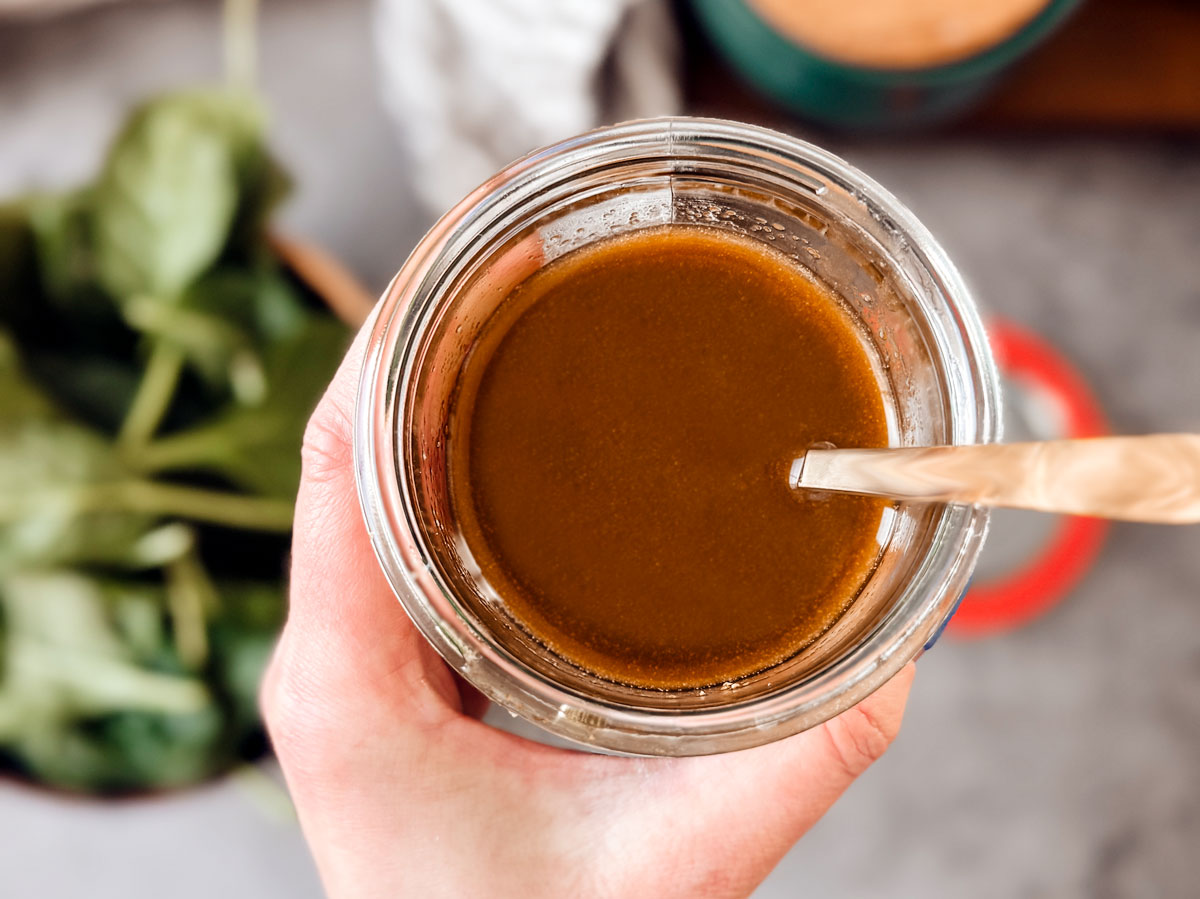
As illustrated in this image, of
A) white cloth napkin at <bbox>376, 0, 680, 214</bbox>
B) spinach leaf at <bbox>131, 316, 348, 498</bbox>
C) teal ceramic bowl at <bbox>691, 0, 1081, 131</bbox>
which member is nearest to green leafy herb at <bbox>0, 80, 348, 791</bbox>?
spinach leaf at <bbox>131, 316, 348, 498</bbox>

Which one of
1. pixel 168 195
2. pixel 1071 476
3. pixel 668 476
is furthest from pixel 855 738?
pixel 168 195

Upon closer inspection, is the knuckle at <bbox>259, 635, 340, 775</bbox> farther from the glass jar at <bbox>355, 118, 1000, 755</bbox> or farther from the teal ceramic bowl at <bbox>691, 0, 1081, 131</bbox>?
the teal ceramic bowl at <bbox>691, 0, 1081, 131</bbox>

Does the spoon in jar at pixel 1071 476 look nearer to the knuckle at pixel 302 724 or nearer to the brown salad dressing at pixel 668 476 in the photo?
the brown salad dressing at pixel 668 476

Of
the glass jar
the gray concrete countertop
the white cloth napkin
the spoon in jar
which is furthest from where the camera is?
the gray concrete countertop

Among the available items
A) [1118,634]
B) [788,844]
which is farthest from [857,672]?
[1118,634]

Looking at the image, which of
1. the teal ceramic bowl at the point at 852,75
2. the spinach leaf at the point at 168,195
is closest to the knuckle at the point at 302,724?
the spinach leaf at the point at 168,195

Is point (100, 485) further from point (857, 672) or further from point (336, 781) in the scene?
point (857, 672)
